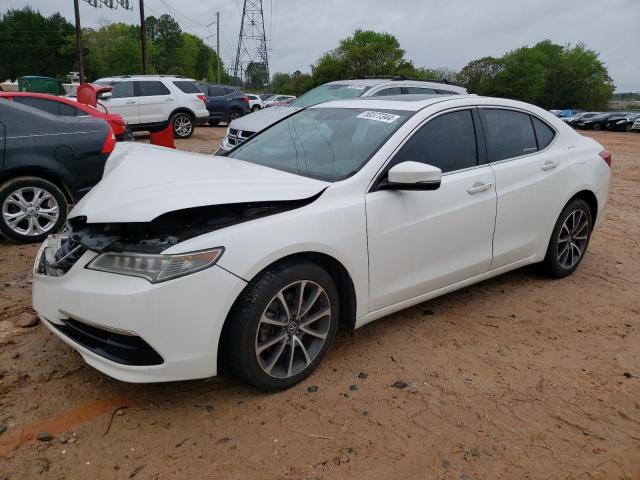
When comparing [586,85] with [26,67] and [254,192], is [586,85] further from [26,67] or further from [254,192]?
[254,192]

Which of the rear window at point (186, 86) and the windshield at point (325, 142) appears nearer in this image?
the windshield at point (325, 142)

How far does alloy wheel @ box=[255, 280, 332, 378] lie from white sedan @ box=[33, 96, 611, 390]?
0.01 m

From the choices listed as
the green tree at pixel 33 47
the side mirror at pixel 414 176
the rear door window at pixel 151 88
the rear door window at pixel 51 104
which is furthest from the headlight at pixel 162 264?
the green tree at pixel 33 47

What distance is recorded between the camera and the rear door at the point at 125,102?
13344 mm

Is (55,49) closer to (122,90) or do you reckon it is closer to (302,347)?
(122,90)

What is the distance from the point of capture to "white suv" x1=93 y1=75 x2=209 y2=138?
1348 centimetres

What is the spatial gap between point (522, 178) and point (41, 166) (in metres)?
4.47

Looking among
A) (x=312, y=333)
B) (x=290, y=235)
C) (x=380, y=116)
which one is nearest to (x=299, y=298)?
(x=312, y=333)

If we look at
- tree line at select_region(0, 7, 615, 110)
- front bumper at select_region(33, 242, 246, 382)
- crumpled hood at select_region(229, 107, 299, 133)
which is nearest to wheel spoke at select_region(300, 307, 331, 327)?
front bumper at select_region(33, 242, 246, 382)

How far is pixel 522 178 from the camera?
3879mm

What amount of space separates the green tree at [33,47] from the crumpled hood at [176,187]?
241 ft

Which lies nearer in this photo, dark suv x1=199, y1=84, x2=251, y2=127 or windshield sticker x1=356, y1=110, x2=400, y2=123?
windshield sticker x1=356, y1=110, x2=400, y2=123

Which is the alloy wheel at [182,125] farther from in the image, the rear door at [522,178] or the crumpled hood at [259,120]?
the rear door at [522,178]

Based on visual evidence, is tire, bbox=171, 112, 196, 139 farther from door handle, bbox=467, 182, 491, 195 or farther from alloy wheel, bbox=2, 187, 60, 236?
door handle, bbox=467, 182, 491, 195
